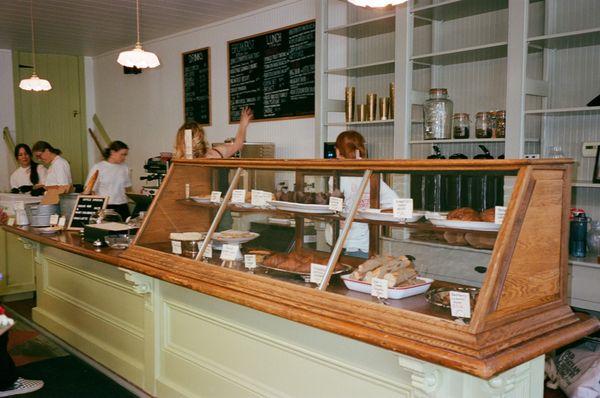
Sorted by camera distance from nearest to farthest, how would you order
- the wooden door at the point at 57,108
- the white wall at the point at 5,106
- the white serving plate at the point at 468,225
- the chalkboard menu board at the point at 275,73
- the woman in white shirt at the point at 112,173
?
the white serving plate at the point at 468,225 → the chalkboard menu board at the point at 275,73 → the woman in white shirt at the point at 112,173 → the white wall at the point at 5,106 → the wooden door at the point at 57,108

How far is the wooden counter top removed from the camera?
162 cm

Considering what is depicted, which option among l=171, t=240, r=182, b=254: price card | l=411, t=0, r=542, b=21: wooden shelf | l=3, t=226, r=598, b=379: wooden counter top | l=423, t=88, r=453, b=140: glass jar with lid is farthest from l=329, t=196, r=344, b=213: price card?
l=411, t=0, r=542, b=21: wooden shelf

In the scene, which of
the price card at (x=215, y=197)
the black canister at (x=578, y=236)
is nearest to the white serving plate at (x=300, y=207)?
the price card at (x=215, y=197)

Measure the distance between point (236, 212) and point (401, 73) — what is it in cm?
221

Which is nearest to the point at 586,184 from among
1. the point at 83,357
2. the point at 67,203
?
the point at 83,357

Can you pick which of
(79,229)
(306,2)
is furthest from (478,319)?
(306,2)

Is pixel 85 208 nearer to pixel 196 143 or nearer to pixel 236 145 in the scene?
pixel 196 143

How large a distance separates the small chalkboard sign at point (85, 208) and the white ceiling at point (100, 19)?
227 cm

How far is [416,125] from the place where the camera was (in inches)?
188

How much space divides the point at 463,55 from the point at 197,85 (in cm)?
376

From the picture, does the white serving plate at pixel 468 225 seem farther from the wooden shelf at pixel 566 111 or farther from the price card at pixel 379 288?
the wooden shelf at pixel 566 111

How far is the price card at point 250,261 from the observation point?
2531 mm

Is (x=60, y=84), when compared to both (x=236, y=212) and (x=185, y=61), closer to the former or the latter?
(x=185, y=61)

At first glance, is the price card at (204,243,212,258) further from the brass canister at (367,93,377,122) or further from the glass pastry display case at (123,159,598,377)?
the brass canister at (367,93,377,122)
